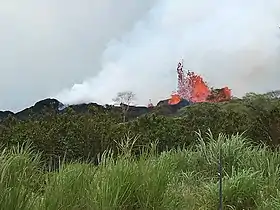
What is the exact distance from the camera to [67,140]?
8398 millimetres

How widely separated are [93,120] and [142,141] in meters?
1.12

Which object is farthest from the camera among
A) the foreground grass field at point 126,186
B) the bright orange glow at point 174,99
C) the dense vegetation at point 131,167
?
the bright orange glow at point 174,99

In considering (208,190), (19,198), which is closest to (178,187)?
(208,190)

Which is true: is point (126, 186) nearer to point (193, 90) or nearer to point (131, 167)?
point (131, 167)

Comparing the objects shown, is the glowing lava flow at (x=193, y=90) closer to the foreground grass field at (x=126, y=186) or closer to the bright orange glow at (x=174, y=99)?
the bright orange glow at (x=174, y=99)

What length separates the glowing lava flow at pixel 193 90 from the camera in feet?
61.9

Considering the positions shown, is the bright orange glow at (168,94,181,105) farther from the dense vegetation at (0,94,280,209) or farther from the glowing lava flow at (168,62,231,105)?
the dense vegetation at (0,94,280,209)

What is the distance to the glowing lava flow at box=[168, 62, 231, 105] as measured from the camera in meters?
18.9

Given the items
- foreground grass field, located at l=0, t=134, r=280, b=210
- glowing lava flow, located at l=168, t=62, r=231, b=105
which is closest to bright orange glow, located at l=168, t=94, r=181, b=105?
glowing lava flow, located at l=168, t=62, r=231, b=105

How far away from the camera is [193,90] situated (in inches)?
802

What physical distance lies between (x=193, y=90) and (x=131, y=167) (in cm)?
1622

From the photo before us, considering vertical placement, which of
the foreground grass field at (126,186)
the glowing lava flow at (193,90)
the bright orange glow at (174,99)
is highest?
the glowing lava flow at (193,90)

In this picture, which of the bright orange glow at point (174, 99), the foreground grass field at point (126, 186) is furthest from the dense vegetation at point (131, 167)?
the bright orange glow at point (174, 99)

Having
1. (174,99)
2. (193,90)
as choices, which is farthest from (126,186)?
(193,90)
